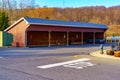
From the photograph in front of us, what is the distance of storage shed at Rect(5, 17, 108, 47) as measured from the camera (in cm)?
3394

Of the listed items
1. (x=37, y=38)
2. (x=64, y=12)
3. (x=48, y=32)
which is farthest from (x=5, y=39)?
(x=64, y=12)

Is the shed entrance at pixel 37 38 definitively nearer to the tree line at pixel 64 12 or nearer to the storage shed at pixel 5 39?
the storage shed at pixel 5 39

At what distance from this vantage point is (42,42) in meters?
39.2

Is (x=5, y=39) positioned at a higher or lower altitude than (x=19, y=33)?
lower

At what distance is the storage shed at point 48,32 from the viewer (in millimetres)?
33938

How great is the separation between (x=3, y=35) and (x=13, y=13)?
5345 cm

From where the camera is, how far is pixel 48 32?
127ft

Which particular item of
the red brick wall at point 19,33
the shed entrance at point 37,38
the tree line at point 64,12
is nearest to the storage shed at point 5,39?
the red brick wall at point 19,33

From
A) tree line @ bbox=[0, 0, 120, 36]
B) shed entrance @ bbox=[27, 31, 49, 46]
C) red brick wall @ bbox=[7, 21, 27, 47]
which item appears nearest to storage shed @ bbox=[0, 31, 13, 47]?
red brick wall @ bbox=[7, 21, 27, 47]

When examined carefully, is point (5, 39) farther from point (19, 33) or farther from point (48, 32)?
point (48, 32)

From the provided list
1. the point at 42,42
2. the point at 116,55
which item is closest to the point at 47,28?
the point at 42,42

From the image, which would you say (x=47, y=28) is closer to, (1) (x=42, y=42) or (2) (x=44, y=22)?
(2) (x=44, y=22)

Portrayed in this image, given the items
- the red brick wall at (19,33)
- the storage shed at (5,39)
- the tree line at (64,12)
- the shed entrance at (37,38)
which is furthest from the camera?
the tree line at (64,12)

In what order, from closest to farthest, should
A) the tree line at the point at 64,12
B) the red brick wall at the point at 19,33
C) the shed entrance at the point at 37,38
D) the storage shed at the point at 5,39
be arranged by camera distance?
the red brick wall at the point at 19,33 → the storage shed at the point at 5,39 → the shed entrance at the point at 37,38 → the tree line at the point at 64,12
